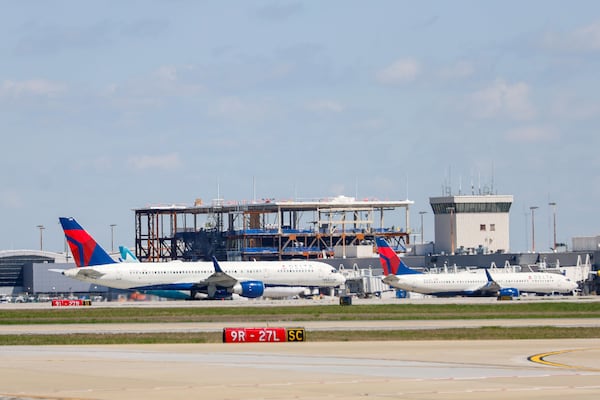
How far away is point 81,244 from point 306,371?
92268 mm

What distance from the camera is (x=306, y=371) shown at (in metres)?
34.0

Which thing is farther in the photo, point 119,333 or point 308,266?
point 308,266

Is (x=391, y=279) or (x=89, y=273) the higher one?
(x=89, y=273)

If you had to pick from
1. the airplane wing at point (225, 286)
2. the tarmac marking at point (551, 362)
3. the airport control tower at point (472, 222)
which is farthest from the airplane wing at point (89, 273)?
the tarmac marking at point (551, 362)

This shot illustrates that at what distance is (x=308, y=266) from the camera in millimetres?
126000

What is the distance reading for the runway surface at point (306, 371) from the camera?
28203mm

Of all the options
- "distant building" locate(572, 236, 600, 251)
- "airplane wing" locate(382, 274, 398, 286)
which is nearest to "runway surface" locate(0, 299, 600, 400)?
"airplane wing" locate(382, 274, 398, 286)

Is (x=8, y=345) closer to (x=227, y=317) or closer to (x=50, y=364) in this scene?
(x=50, y=364)

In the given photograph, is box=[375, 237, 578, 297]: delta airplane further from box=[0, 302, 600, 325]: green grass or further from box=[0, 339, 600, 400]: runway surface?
box=[0, 339, 600, 400]: runway surface

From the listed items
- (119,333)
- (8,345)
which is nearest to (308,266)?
(119,333)

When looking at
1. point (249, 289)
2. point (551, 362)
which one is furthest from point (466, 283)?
point (551, 362)

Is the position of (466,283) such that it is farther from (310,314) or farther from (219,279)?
(310,314)

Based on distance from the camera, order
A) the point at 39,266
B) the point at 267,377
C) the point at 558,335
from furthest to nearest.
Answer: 1. the point at 39,266
2. the point at 558,335
3. the point at 267,377

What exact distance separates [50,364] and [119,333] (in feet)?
65.4
